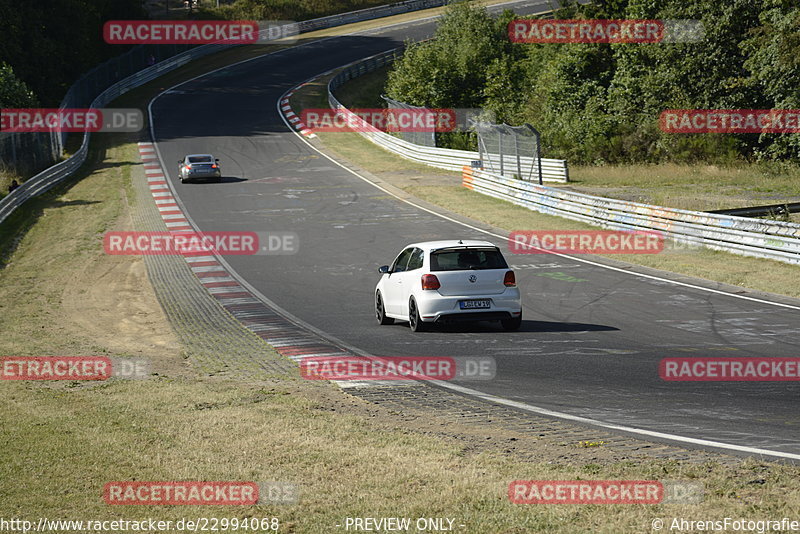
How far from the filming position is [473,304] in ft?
51.2

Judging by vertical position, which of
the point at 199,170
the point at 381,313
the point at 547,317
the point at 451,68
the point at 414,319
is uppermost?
the point at 451,68

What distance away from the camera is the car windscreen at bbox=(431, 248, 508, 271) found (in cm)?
1583

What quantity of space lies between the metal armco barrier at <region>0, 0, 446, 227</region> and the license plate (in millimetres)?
Result: 22030

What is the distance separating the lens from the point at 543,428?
9438 mm

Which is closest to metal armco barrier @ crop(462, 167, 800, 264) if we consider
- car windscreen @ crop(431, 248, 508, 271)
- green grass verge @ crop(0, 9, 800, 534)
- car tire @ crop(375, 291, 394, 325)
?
car windscreen @ crop(431, 248, 508, 271)

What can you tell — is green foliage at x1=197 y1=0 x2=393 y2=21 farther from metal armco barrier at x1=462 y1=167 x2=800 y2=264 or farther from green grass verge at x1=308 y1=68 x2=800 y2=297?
metal armco barrier at x1=462 y1=167 x2=800 y2=264

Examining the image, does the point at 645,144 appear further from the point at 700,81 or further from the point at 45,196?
the point at 45,196

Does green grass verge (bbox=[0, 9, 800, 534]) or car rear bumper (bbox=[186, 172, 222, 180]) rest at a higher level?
car rear bumper (bbox=[186, 172, 222, 180])

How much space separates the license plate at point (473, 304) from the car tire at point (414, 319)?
0.77m

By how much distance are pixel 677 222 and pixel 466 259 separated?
11907 mm

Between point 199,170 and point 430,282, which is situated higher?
point 199,170

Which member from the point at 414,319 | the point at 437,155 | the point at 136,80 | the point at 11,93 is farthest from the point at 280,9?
the point at 414,319

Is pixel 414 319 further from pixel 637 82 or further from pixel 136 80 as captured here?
pixel 136 80

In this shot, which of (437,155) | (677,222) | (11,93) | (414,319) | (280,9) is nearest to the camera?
(414,319)
